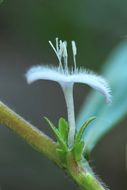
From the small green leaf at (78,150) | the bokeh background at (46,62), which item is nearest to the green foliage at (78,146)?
the small green leaf at (78,150)

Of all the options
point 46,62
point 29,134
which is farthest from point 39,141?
point 46,62

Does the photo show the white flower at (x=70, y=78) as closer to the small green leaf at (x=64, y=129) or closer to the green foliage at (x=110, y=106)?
the small green leaf at (x=64, y=129)

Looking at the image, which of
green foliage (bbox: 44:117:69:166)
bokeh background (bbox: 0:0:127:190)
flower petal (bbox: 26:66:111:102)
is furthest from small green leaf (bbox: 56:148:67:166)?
bokeh background (bbox: 0:0:127:190)

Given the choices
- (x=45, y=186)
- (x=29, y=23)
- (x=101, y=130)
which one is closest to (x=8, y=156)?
(x=45, y=186)

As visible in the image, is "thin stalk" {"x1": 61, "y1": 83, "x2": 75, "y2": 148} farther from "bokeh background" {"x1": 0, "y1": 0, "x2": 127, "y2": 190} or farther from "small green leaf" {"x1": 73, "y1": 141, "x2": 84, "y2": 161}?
"bokeh background" {"x1": 0, "y1": 0, "x2": 127, "y2": 190}

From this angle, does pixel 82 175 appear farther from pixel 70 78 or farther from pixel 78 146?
pixel 70 78

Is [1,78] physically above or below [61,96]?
above

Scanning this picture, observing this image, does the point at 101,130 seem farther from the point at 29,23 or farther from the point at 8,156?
the point at 29,23
